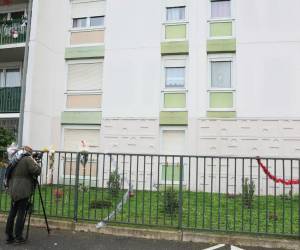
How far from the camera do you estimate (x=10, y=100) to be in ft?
53.7

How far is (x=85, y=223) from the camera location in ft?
25.4

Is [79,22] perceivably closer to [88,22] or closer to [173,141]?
[88,22]

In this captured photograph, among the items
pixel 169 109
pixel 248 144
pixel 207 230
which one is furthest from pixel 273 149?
pixel 207 230

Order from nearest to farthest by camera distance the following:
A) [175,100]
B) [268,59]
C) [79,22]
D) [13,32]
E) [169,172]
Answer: [169,172] < [268,59] < [175,100] < [13,32] < [79,22]

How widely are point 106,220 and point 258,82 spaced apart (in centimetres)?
897

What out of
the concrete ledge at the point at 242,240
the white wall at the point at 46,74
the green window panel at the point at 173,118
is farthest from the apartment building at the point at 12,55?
the concrete ledge at the point at 242,240

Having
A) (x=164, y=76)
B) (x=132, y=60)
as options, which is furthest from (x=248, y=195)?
(x=132, y=60)

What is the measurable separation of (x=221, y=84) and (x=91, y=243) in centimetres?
975

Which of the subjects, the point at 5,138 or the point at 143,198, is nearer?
the point at 143,198

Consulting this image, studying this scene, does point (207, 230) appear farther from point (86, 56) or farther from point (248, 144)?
point (86, 56)

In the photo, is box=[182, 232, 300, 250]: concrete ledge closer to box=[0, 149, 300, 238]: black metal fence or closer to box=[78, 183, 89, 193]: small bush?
box=[0, 149, 300, 238]: black metal fence

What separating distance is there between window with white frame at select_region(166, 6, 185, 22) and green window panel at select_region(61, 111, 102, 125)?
4854 mm

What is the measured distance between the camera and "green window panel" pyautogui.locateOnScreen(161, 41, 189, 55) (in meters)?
15.4

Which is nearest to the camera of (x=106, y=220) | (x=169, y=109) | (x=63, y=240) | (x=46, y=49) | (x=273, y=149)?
(x=63, y=240)
